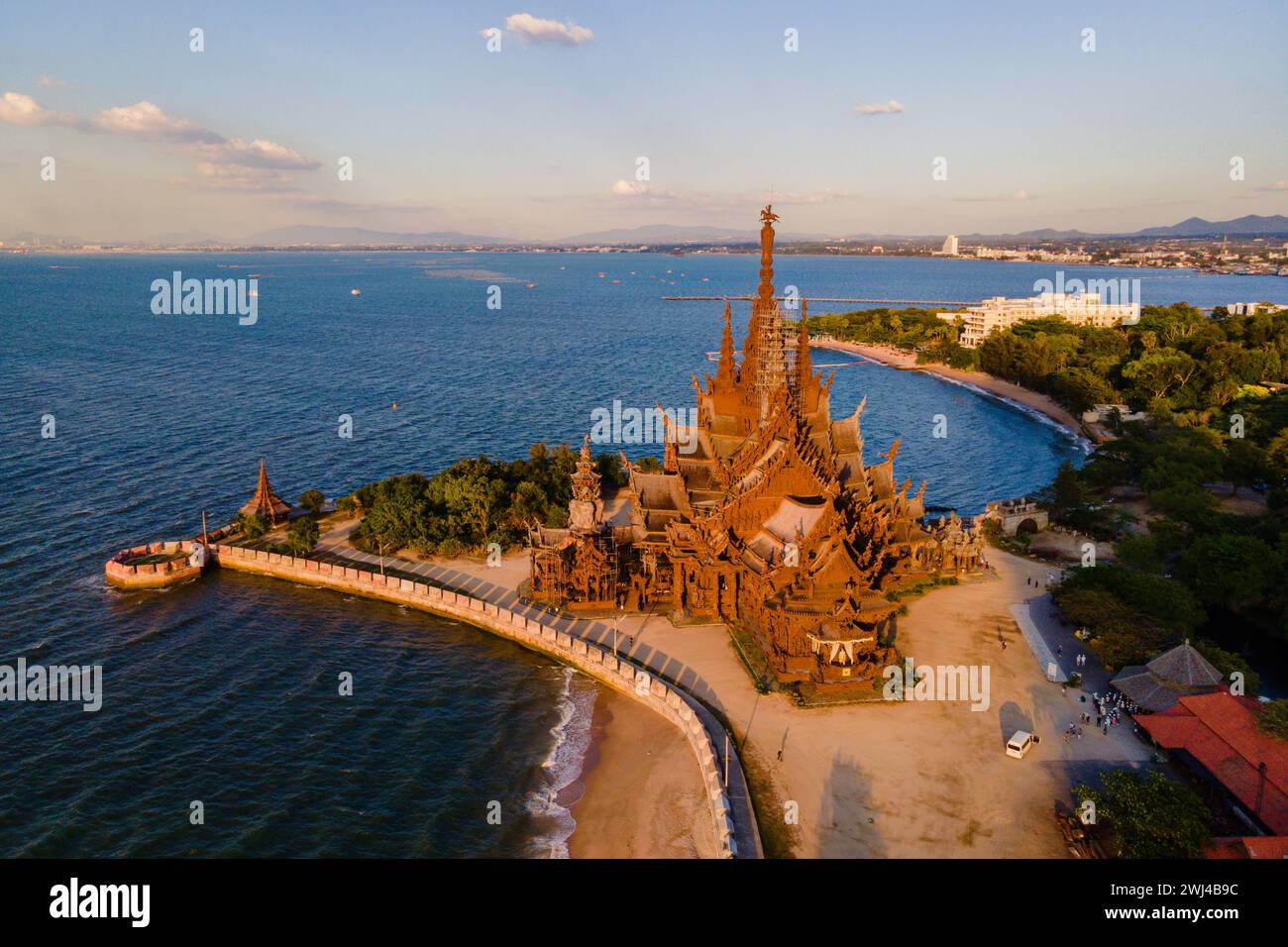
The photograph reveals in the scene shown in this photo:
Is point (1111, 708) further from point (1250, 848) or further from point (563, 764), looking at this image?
point (563, 764)

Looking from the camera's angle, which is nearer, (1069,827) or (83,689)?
(1069,827)

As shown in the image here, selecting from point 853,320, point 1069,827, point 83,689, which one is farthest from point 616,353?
point 1069,827

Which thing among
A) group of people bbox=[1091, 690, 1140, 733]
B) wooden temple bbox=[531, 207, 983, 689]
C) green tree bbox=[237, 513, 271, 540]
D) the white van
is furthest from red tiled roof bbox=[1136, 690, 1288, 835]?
green tree bbox=[237, 513, 271, 540]

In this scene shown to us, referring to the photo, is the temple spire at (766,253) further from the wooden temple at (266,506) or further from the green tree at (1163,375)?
the green tree at (1163,375)

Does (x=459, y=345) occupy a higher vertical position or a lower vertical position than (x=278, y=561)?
higher

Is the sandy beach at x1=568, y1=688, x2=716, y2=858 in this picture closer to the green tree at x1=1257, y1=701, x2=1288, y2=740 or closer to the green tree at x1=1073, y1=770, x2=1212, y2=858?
the green tree at x1=1073, y1=770, x2=1212, y2=858

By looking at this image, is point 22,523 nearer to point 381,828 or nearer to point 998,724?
point 381,828

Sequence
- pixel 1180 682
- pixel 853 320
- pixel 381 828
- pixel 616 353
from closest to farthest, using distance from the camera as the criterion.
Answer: pixel 381 828 < pixel 1180 682 < pixel 616 353 < pixel 853 320
